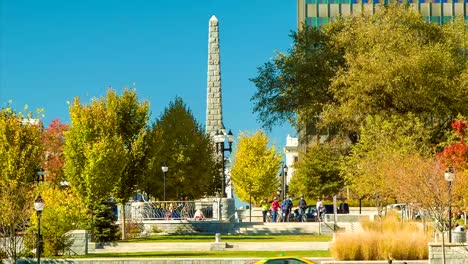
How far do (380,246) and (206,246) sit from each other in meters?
8.65

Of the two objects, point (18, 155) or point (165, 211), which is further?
point (165, 211)

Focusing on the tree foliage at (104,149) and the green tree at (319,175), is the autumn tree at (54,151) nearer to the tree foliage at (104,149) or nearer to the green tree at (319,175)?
the green tree at (319,175)

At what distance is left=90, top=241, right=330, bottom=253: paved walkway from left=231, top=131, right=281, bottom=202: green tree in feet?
129

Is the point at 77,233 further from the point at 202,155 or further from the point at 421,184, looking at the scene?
the point at 202,155

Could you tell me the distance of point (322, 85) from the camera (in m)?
63.8

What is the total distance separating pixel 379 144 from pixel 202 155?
505 inches

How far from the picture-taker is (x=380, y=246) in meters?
32.6

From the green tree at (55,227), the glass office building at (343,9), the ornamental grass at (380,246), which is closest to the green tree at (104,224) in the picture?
the green tree at (55,227)

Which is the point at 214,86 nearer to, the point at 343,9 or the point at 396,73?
the point at 396,73

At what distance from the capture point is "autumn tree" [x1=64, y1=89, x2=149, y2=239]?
144 ft

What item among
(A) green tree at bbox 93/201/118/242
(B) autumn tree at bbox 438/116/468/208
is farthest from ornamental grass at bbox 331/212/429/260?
(A) green tree at bbox 93/201/118/242

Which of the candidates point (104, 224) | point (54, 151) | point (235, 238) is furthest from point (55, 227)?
point (54, 151)

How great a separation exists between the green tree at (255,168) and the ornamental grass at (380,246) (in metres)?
46.0

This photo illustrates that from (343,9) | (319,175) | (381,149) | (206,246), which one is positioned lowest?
(206,246)
